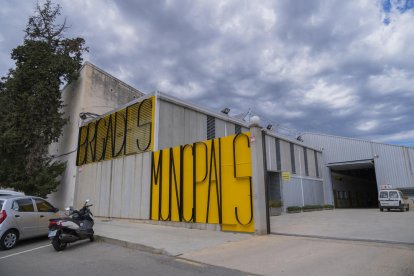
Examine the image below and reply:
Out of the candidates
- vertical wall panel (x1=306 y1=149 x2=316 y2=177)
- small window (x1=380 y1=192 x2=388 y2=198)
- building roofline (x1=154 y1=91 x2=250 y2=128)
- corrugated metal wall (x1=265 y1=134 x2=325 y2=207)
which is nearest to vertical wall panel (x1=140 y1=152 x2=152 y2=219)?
building roofline (x1=154 y1=91 x2=250 y2=128)

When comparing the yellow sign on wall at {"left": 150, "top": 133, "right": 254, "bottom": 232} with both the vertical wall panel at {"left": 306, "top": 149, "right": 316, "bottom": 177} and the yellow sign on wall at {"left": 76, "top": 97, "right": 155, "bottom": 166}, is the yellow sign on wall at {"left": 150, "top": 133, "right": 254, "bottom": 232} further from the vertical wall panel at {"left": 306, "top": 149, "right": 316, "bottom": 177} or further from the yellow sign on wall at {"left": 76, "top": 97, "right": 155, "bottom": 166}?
the vertical wall panel at {"left": 306, "top": 149, "right": 316, "bottom": 177}

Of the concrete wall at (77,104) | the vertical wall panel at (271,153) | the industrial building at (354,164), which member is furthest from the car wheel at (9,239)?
the industrial building at (354,164)

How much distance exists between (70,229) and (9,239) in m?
2.12

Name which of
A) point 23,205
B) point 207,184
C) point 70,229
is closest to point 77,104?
point 23,205

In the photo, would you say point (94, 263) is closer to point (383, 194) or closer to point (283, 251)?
point (283, 251)

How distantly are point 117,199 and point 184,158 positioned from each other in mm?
5975

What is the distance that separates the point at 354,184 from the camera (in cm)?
4694

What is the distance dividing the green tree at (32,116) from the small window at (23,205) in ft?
38.6

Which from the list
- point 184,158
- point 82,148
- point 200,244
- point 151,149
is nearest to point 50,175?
point 82,148

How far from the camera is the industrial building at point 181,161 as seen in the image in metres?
12.0

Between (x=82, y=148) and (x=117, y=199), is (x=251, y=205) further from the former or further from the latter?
(x=82, y=148)

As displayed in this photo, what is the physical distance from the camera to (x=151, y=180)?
1589 cm

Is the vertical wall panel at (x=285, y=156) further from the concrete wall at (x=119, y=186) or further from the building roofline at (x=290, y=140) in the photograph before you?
the concrete wall at (x=119, y=186)

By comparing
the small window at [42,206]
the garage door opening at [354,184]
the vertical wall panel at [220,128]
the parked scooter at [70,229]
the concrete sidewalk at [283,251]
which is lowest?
the concrete sidewalk at [283,251]
